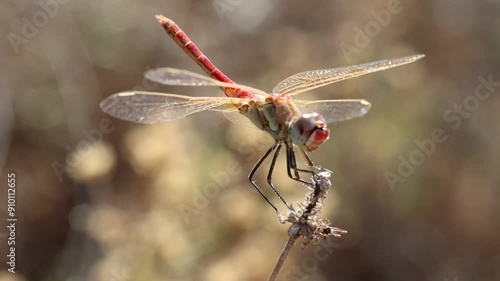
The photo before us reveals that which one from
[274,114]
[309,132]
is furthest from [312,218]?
[274,114]

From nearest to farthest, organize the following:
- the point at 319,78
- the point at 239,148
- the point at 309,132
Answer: the point at 309,132 < the point at 319,78 < the point at 239,148

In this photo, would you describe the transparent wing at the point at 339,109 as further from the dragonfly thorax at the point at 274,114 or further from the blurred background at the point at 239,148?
the blurred background at the point at 239,148

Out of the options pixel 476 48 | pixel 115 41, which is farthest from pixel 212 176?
pixel 476 48

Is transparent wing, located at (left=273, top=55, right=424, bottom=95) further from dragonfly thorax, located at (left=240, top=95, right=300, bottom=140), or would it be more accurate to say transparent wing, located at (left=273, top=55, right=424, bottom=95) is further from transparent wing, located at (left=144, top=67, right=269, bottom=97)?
transparent wing, located at (left=144, top=67, right=269, bottom=97)

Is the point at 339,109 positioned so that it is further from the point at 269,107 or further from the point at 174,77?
the point at 174,77

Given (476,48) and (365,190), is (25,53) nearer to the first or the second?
(365,190)

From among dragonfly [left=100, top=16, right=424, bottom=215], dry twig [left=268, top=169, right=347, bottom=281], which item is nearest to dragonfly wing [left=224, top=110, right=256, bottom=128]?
dragonfly [left=100, top=16, right=424, bottom=215]
